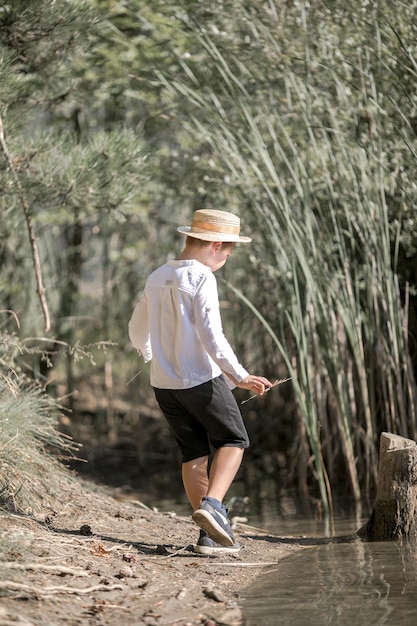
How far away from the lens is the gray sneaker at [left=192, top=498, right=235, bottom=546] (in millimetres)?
3549

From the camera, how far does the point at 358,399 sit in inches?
223

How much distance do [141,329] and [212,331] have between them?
18.0 inches

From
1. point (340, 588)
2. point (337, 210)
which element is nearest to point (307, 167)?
point (337, 210)

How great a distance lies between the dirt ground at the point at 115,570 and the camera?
2828mm

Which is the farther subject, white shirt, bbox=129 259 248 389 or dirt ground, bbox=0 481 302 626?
white shirt, bbox=129 259 248 389

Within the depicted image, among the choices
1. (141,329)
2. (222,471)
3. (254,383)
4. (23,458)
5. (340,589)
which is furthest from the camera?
(23,458)

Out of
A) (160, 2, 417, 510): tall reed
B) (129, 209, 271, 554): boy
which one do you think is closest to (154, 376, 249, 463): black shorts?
(129, 209, 271, 554): boy

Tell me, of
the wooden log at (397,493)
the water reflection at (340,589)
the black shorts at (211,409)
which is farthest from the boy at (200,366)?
the wooden log at (397,493)

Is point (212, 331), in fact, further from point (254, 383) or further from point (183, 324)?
point (254, 383)

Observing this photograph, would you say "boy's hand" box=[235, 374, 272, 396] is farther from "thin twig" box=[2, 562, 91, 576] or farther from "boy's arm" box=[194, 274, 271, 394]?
"thin twig" box=[2, 562, 91, 576]

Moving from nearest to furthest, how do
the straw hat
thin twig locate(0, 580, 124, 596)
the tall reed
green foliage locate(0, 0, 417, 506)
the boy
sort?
thin twig locate(0, 580, 124, 596) < the boy < the straw hat < green foliage locate(0, 0, 417, 506) < the tall reed

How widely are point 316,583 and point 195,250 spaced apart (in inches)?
53.3

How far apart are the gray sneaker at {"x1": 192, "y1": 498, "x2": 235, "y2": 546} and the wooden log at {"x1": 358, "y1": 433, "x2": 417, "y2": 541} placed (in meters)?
0.75

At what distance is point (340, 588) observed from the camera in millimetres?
3268
